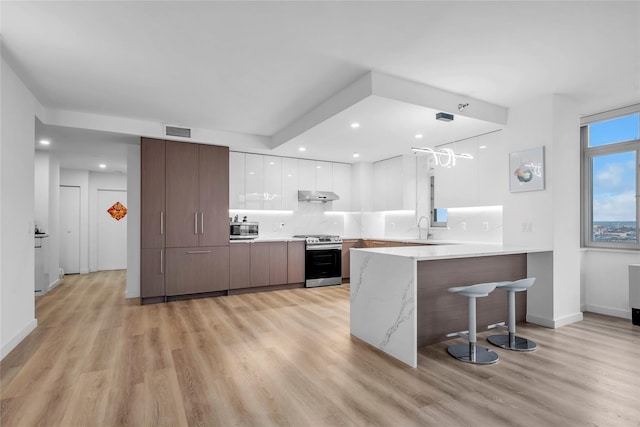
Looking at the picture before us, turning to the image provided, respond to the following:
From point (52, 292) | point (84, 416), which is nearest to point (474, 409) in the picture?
point (84, 416)

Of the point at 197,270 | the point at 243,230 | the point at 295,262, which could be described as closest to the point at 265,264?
the point at 295,262

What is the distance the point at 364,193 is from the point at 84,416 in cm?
565

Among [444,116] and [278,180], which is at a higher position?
[444,116]

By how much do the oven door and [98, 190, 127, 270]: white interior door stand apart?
539 cm

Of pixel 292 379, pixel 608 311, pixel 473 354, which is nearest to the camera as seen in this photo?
pixel 292 379

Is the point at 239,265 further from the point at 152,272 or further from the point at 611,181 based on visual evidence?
the point at 611,181

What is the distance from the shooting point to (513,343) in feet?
10.2

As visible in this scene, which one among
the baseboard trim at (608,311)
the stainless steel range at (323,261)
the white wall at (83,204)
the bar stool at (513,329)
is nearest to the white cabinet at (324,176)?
the stainless steel range at (323,261)

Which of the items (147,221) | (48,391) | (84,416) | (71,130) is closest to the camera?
(84,416)

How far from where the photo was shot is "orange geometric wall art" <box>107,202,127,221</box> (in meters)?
8.38

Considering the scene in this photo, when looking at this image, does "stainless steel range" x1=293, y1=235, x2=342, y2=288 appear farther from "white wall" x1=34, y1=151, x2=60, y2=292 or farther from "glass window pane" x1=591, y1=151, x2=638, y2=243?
"white wall" x1=34, y1=151, x2=60, y2=292

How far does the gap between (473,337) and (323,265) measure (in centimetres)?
359

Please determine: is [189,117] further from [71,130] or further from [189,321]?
[189,321]

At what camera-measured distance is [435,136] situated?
4.81 m
